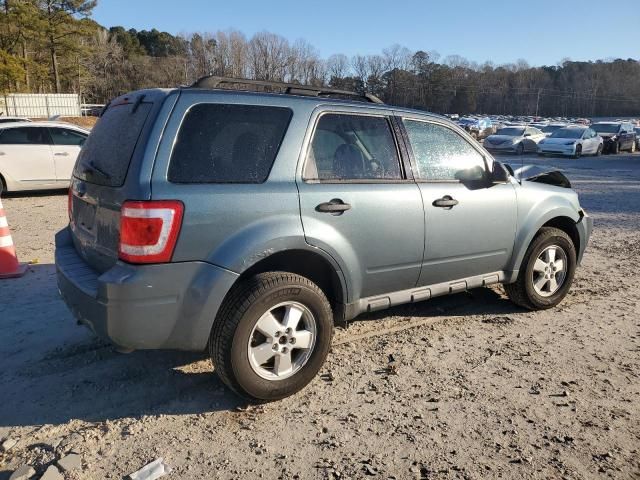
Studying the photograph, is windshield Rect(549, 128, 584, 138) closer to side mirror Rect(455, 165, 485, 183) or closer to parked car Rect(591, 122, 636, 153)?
parked car Rect(591, 122, 636, 153)

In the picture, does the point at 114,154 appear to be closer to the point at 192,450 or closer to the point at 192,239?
the point at 192,239

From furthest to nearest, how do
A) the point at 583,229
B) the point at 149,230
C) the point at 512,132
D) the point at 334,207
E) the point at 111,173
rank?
the point at 512,132
the point at 583,229
the point at 334,207
the point at 111,173
the point at 149,230

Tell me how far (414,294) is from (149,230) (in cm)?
214

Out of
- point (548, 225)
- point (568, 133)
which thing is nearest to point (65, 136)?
point (548, 225)

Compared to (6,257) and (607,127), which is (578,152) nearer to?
(607,127)

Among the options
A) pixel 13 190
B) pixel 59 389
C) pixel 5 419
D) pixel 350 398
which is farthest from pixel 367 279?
pixel 13 190

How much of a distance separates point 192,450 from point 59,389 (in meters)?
1.21

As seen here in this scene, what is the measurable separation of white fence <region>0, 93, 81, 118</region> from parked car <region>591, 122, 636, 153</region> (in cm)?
3982

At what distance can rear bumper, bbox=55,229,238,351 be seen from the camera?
286 centimetres

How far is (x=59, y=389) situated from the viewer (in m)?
3.46

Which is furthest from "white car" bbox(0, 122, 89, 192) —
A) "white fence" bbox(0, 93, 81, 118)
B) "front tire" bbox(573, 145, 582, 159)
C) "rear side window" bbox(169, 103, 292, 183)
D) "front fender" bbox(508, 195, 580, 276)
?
"white fence" bbox(0, 93, 81, 118)

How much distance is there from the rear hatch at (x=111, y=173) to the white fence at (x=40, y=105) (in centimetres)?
4114

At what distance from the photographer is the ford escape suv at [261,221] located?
2.93 m

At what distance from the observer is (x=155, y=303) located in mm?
2900
